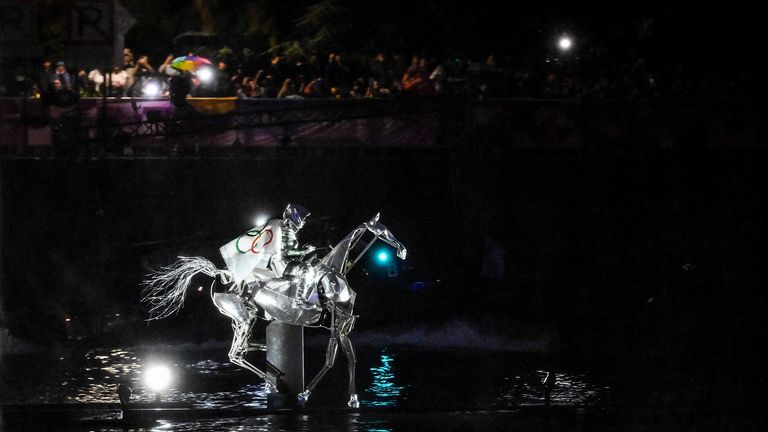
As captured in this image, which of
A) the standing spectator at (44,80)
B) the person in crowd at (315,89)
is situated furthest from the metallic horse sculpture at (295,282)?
the person in crowd at (315,89)

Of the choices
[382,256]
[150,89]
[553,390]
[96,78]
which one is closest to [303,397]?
[553,390]

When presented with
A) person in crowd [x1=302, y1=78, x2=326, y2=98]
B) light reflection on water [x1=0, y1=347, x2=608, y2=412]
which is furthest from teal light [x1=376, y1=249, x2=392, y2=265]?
person in crowd [x1=302, y1=78, x2=326, y2=98]

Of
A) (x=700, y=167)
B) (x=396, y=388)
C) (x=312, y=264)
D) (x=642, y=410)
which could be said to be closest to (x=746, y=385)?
(x=642, y=410)

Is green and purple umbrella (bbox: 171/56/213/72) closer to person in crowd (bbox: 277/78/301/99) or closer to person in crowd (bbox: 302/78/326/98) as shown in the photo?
person in crowd (bbox: 277/78/301/99)

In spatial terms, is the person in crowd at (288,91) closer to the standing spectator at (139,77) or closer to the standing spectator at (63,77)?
the standing spectator at (139,77)

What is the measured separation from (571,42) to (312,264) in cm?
1931

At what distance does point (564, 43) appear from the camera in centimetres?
3036

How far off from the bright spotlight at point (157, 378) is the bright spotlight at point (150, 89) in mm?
9549

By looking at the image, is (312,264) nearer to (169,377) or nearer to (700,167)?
(169,377)

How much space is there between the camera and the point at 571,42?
1193 inches

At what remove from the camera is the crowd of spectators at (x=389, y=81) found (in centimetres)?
2369

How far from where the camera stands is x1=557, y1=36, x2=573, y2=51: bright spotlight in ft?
98.1

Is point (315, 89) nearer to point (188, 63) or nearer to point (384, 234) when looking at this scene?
point (188, 63)

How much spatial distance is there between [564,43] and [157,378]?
18.4 m
